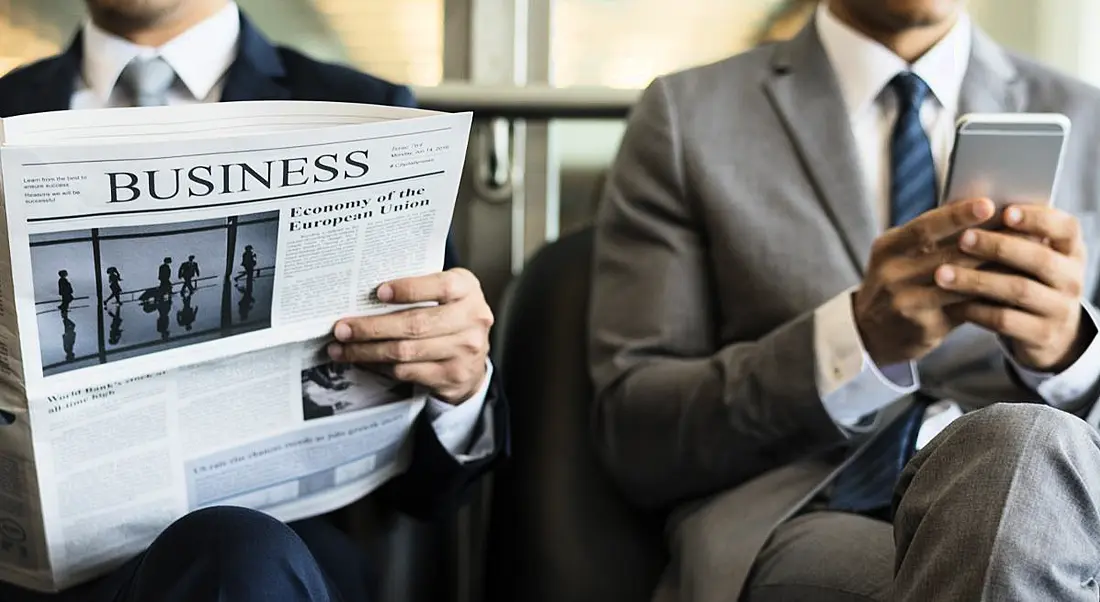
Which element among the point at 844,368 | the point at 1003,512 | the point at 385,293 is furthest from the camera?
the point at 844,368

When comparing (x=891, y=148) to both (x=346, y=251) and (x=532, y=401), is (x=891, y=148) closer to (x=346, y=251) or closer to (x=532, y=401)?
(x=532, y=401)

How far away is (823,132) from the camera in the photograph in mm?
1154

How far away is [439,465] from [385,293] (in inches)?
8.0

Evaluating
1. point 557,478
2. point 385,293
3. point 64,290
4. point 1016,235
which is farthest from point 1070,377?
point 64,290

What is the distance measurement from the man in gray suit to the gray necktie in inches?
17.3

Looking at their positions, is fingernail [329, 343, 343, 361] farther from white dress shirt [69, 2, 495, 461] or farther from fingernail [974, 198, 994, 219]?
fingernail [974, 198, 994, 219]

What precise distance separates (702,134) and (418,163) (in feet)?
1.33

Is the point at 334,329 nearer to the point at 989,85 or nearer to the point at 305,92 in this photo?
the point at 305,92

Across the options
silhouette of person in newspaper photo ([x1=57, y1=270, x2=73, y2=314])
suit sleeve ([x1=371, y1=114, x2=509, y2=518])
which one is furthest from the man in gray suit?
silhouette of person in newspaper photo ([x1=57, y1=270, x2=73, y2=314])

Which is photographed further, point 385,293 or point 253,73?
point 253,73

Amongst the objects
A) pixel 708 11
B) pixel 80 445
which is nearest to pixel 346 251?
pixel 80 445

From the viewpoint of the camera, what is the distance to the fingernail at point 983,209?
36.5 inches

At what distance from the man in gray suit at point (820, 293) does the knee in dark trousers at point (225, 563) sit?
36cm

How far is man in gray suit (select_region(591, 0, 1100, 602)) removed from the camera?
3.18ft
